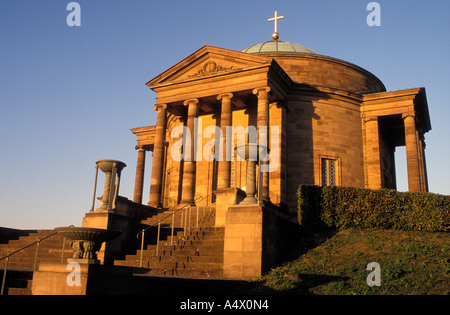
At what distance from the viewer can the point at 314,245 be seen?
14766 millimetres

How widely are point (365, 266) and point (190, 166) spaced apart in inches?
585

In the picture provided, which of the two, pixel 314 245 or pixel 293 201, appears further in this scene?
pixel 293 201

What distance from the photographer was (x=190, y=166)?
25.3 m

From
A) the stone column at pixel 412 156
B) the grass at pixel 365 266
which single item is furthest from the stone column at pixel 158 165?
the stone column at pixel 412 156

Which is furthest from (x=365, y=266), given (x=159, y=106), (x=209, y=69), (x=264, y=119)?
(x=159, y=106)

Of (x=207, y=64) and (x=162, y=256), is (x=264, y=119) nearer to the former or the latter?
(x=207, y=64)

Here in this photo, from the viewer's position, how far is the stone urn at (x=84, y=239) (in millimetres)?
9773

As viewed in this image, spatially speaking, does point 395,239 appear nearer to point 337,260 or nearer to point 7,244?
point 337,260

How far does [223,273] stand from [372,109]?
20055 mm

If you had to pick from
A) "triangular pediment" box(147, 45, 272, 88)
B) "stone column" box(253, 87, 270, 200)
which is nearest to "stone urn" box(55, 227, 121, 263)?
"stone column" box(253, 87, 270, 200)

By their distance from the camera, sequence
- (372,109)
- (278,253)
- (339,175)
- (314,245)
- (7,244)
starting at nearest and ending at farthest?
(278,253), (314,245), (7,244), (339,175), (372,109)

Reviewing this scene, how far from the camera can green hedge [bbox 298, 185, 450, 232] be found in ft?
54.7
